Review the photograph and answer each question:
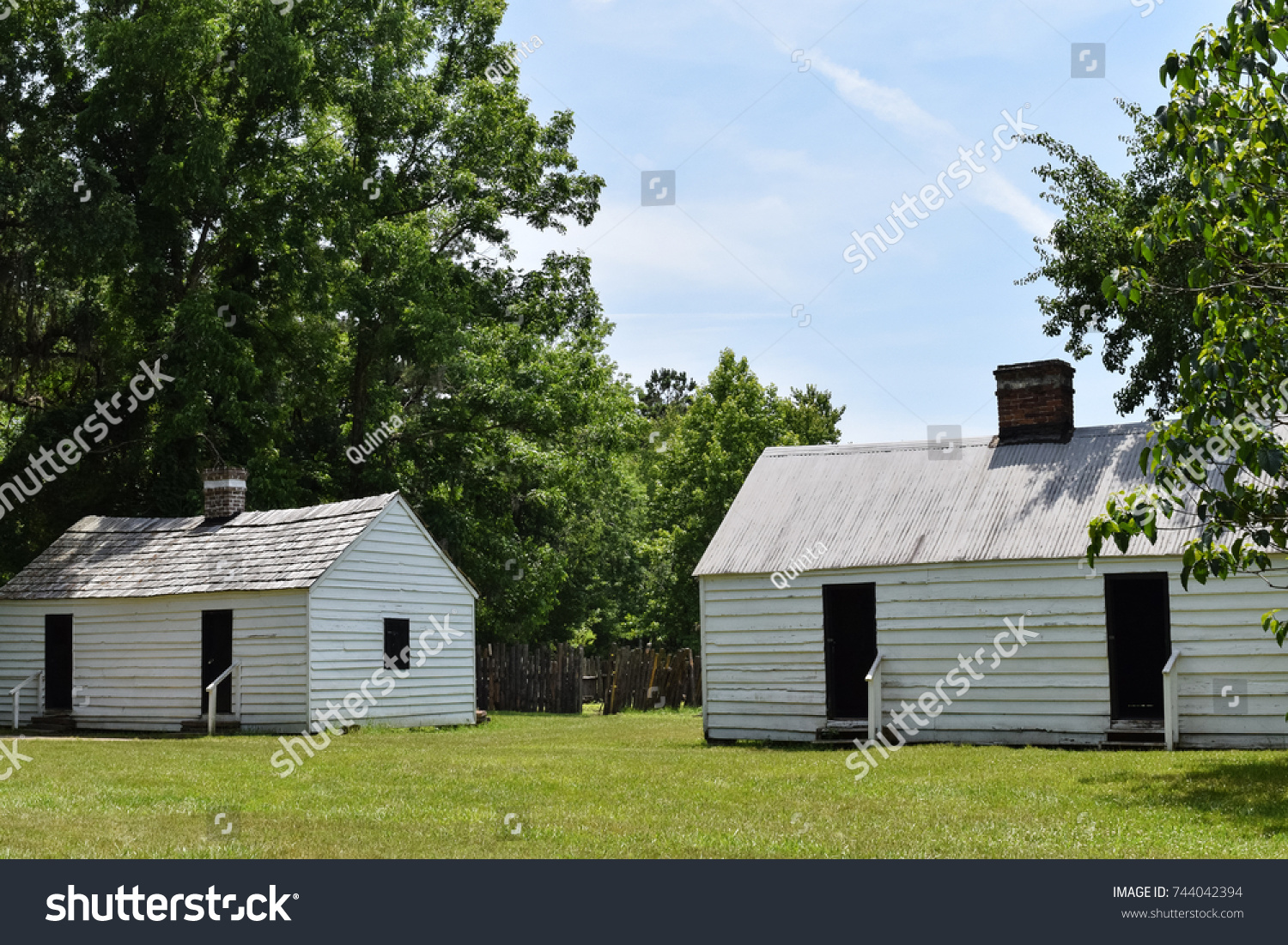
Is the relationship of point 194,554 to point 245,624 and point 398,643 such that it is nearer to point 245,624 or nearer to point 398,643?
point 245,624

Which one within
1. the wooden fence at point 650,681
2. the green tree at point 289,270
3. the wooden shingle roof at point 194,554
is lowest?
the wooden fence at point 650,681

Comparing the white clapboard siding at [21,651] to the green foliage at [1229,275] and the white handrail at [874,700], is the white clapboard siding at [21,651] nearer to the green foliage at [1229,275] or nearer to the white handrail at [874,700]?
the white handrail at [874,700]

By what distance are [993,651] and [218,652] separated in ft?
46.0

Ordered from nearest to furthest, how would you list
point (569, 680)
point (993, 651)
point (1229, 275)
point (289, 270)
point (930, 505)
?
1. point (1229, 275)
2. point (993, 651)
3. point (930, 505)
4. point (289, 270)
5. point (569, 680)

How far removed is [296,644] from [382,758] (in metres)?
6.57

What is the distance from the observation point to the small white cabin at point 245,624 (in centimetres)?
2267

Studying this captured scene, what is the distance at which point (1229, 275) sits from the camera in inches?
437

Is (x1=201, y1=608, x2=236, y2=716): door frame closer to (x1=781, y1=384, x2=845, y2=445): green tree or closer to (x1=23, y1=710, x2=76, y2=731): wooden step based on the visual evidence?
(x1=23, y1=710, x2=76, y2=731): wooden step

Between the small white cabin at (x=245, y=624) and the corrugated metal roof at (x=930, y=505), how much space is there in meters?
7.15

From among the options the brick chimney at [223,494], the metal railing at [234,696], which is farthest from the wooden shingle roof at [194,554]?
the metal railing at [234,696]

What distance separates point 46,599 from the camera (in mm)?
25438

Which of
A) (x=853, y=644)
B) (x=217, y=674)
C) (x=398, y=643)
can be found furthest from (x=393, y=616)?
(x=853, y=644)

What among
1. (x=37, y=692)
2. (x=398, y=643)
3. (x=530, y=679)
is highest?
(x=398, y=643)

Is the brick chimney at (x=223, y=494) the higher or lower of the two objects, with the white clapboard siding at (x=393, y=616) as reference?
higher
